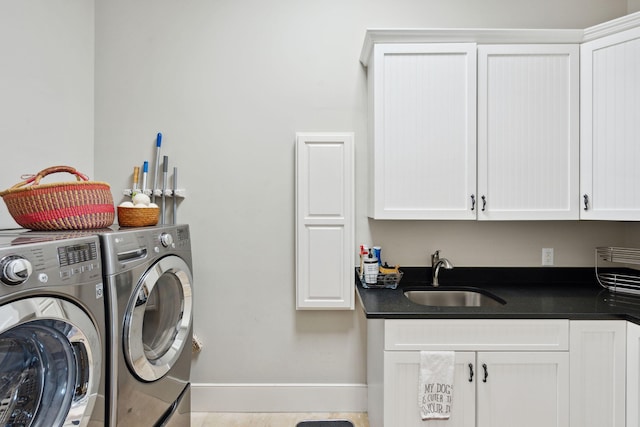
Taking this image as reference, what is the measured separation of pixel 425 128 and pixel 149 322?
1.69 m

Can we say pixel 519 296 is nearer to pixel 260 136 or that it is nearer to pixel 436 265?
pixel 436 265

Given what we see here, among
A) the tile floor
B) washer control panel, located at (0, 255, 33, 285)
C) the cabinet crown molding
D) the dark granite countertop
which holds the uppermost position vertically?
the cabinet crown molding

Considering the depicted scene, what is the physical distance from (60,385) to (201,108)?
172 cm

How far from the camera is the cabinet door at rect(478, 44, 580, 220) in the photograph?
6.63 feet

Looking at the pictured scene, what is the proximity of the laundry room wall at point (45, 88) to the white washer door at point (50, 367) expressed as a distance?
3.28ft

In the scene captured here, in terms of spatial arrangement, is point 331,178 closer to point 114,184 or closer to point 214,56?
point 214,56

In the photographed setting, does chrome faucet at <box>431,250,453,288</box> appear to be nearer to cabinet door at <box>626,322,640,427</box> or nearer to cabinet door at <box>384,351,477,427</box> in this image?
cabinet door at <box>384,351,477,427</box>

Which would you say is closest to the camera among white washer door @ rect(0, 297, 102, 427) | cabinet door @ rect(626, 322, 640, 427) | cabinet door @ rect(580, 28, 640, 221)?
white washer door @ rect(0, 297, 102, 427)

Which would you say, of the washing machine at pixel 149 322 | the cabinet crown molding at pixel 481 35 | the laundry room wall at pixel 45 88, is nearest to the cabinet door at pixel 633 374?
the cabinet crown molding at pixel 481 35

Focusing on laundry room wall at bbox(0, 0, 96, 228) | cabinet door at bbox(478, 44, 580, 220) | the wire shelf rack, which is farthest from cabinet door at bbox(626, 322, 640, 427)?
laundry room wall at bbox(0, 0, 96, 228)

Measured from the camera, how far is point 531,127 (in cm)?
202

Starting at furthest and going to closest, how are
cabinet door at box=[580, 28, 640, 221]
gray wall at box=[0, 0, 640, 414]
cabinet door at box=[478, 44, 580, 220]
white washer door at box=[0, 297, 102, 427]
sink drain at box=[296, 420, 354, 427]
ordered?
gray wall at box=[0, 0, 640, 414]
sink drain at box=[296, 420, 354, 427]
cabinet door at box=[478, 44, 580, 220]
cabinet door at box=[580, 28, 640, 221]
white washer door at box=[0, 297, 102, 427]

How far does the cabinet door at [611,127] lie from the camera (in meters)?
1.89

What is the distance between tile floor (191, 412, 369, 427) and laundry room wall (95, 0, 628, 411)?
0.16ft
